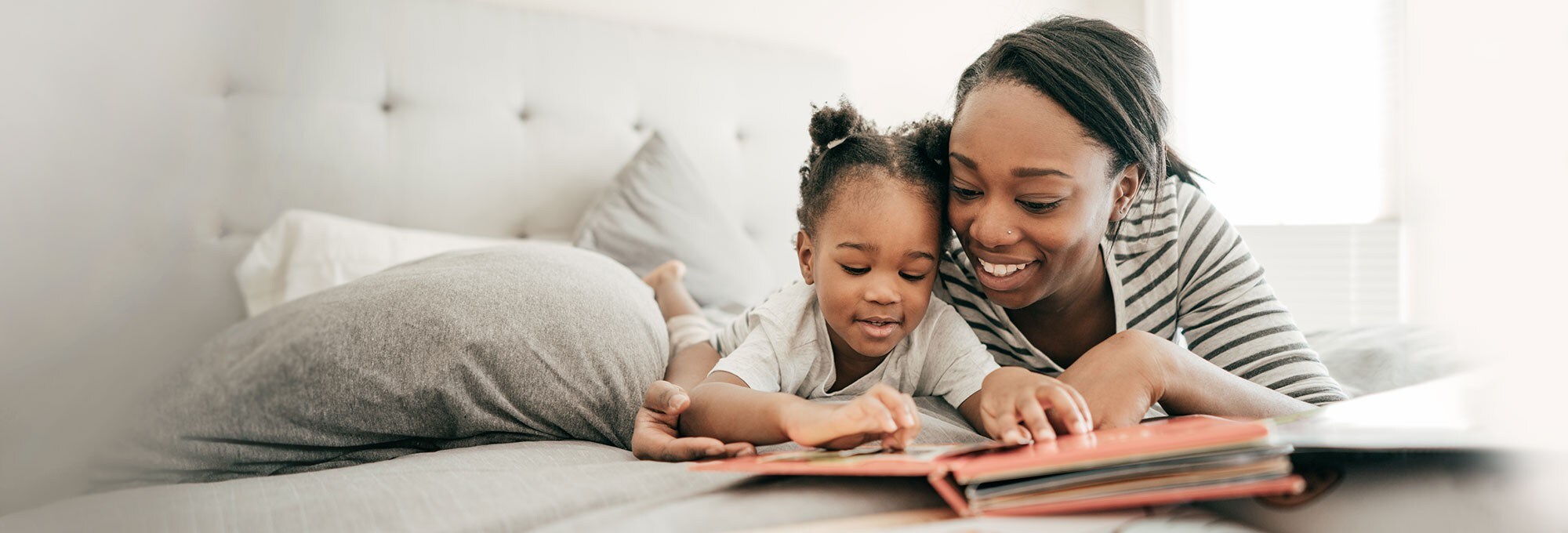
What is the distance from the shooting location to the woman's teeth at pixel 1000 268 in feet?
3.18

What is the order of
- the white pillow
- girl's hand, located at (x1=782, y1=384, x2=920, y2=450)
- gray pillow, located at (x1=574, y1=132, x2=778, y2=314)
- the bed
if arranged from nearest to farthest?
the bed, girl's hand, located at (x1=782, y1=384, x2=920, y2=450), the white pillow, gray pillow, located at (x1=574, y1=132, x2=778, y2=314)

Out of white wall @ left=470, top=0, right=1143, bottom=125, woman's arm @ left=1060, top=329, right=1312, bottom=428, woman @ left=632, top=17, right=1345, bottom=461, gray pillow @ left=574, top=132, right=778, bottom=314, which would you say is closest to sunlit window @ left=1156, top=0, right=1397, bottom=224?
white wall @ left=470, top=0, right=1143, bottom=125

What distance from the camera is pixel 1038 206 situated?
93cm

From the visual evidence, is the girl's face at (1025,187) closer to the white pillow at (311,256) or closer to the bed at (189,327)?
the bed at (189,327)

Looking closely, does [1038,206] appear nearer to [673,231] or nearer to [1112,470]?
[1112,470]

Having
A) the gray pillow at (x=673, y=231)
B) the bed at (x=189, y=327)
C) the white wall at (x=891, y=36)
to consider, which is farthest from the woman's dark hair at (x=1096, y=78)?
the white wall at (x=891, y=36)

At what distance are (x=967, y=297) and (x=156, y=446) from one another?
0.88 metres

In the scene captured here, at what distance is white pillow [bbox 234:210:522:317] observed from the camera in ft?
4.65

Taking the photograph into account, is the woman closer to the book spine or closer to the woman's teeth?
the woman's teeth

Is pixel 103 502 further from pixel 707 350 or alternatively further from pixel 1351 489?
pixel 707 350

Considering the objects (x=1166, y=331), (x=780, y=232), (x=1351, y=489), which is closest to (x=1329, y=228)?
(x=780, y=232)

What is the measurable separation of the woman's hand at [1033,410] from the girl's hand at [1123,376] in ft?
0.18

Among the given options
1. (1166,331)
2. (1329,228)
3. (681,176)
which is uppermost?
(681,176)

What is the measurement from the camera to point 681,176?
1830 millimetres
